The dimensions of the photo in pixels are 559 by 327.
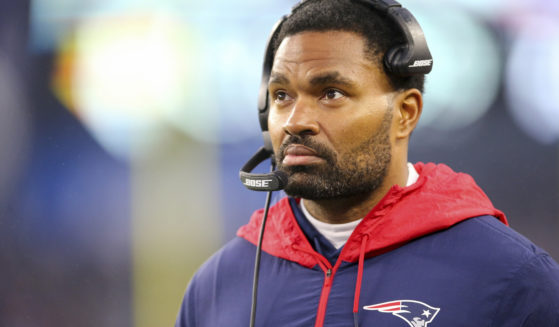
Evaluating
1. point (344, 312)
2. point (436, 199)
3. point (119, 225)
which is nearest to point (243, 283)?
point (344, 312)

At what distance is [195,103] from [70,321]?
2.77 feet

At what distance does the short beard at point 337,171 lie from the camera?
1211mm

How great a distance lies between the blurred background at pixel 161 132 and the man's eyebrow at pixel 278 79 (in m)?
0.94

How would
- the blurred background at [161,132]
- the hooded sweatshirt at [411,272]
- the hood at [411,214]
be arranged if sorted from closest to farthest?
the hooded sweatshirt at [411,272] < the hood at [411,214] < the blurred background at [161,132]

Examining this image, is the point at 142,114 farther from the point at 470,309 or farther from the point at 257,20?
the point at 470,309

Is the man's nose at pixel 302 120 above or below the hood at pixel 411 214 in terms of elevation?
above

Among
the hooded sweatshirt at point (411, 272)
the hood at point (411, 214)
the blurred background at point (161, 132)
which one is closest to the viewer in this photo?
the hooded sweatshirt at point (411, 272)

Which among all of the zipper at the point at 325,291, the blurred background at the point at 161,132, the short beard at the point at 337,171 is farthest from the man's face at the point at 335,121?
the blurred background at the point at 161,132

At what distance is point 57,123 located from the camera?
2.17 meters

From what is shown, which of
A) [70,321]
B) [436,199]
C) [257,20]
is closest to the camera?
[436,199]

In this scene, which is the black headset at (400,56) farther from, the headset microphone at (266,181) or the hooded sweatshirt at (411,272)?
the hooded sweatshirt at (411,272)

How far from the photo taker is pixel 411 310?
1114 mm

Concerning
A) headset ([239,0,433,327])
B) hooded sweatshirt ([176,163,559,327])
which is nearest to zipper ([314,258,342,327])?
hooded sweatshirt ([176,163,559,327])

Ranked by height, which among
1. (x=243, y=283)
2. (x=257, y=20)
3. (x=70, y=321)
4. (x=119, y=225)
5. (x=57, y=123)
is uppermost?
(x=257, y=20)
